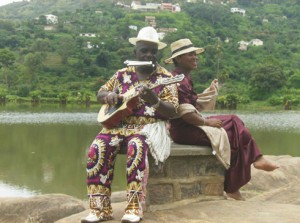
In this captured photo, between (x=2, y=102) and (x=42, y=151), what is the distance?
38.1 metres

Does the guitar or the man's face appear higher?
the man's face

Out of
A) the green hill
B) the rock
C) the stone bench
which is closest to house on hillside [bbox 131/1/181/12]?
the green hill

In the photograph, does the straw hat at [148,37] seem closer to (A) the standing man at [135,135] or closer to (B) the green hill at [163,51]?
(A) the standing man at [135,135]

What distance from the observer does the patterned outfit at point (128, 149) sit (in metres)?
3.81

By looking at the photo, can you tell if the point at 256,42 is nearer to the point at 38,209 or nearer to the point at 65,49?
the point at 65,49

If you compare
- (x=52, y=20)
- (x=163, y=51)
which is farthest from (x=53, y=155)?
(x=52, y=20)

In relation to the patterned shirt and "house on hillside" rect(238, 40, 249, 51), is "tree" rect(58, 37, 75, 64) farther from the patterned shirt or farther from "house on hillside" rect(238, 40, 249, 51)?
the patterned shirt

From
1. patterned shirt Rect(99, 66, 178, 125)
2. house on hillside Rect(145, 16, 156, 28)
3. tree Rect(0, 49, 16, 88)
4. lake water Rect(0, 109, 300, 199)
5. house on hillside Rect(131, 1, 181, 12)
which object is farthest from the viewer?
house on hillside Rect(131, 1, 181, 12)

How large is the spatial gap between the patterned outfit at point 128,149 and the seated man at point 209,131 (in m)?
0.33

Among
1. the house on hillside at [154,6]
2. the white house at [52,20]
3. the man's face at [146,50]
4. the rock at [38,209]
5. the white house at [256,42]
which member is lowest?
the rock at [38,209]

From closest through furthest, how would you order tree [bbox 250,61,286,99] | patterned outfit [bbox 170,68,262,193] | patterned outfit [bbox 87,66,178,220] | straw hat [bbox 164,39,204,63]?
patterned outfit [bbox 87,66,178,220] < patterned outfit [bbox 170,68,262,193] < straw hat [bbox 164,39,204,63] < tree [bbox 250,61,286,99]

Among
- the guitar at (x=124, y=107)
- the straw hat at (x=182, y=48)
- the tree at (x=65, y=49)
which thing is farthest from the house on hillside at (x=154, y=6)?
the guitar at (x=124, y=107)

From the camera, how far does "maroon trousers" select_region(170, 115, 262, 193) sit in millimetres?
4578

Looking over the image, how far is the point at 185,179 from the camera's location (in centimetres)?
436
